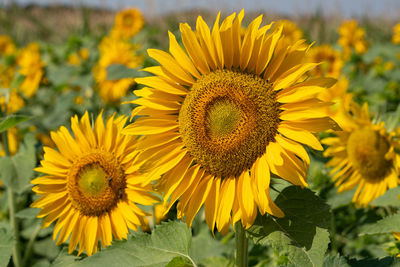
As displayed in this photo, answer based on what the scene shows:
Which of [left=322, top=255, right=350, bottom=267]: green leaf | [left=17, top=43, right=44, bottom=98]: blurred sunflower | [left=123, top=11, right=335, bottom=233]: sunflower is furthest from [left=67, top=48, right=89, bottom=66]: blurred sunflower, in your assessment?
[left=322, top=255, right=350, bottom=267]: green leaf

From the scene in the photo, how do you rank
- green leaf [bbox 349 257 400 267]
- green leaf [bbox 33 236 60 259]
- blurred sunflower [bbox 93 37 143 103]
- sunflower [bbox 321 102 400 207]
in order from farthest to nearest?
blurred sunflower [bbox 93 37 143 103] → green leaf [bbox 33 236 60 259] → sunflower [bbox 321 102 400 207] → green leaf [bbox 349 257 400 267]

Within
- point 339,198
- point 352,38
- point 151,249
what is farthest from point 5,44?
point 151,249

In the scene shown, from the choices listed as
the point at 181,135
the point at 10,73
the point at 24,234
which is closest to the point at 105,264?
the point at 181,135

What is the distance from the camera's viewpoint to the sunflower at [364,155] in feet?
7.13

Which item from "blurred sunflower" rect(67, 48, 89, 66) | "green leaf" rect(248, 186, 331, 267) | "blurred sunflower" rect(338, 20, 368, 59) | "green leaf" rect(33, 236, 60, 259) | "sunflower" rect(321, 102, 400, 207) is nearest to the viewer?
"green leaf" rect(248, 186, 331, 267)

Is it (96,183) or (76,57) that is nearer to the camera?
(96,183)

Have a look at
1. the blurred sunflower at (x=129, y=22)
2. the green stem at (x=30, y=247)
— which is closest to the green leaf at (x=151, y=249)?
the green stem at (x=30, y=247)

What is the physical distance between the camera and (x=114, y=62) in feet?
13.2

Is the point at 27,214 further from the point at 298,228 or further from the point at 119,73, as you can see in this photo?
the point at 298,228

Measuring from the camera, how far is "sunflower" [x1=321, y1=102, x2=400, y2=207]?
2.17m

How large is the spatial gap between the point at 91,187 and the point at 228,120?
2.20ft

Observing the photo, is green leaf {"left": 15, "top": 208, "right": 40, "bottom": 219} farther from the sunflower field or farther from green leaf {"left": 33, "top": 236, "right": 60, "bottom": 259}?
green leaf {"left": 33, "top": 236, "right": 60, "bottom": 259}

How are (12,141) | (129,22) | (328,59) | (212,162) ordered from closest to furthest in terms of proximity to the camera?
(212,162), (12,141), (328,59), (129,22)

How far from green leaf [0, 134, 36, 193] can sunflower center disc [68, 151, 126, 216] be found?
43 centimetres
